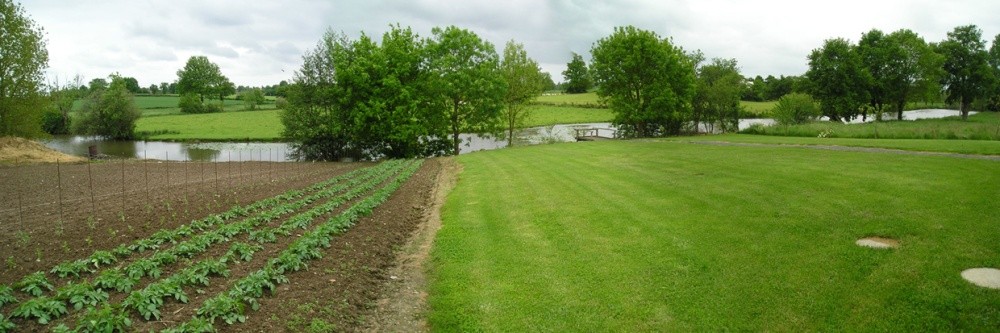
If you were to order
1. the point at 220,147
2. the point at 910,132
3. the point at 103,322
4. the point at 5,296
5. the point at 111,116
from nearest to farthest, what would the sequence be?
the point at 103,322
the point at 5,296
the point at 910,132
the point at 220,147
the point at 111,116

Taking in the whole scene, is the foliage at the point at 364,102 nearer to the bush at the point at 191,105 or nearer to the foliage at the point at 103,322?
the foliage at the point at 103,322

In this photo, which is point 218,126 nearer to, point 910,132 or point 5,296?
point 5,296

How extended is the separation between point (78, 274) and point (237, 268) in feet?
8.96

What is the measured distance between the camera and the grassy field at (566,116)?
3162 inches

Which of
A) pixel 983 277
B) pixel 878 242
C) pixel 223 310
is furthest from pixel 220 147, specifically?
pixel 983 277

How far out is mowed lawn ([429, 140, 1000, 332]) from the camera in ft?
27.0

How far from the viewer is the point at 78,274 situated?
10008mm

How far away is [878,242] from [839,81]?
226 feet

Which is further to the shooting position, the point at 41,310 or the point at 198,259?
the point at 198,259

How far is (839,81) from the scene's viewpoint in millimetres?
67938

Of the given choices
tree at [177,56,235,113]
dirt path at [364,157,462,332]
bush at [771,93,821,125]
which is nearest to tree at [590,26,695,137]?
bush at [771,93,821,125]

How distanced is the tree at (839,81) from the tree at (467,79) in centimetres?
4562

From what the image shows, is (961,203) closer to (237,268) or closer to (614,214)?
(614,214)

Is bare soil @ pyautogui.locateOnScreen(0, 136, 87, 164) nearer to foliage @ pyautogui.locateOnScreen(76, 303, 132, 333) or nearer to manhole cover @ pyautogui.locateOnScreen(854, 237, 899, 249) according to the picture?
foliage @ pyautogui.locateOnScreen(76, 303, 132, 333)
